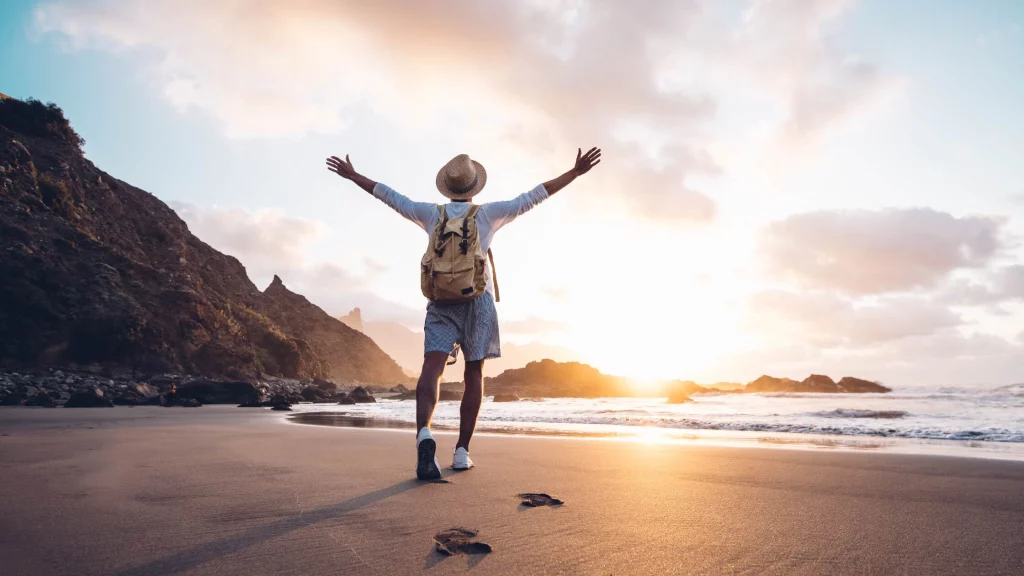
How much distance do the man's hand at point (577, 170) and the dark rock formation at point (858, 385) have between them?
42737 mm

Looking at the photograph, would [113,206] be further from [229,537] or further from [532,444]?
[229,537]

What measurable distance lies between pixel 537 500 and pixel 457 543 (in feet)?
2.78

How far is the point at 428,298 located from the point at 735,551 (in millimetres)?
2460

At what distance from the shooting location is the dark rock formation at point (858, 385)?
38875 mm

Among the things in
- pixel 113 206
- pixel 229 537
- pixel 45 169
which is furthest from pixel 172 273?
pixel 229 537

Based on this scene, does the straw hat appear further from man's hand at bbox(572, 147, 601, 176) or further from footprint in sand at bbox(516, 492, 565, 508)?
footprint in sand at bbox(516, 492, 565, 508)

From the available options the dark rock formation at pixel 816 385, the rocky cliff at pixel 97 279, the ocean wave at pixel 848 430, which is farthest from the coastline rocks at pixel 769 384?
the ocean wave at pixel 848 430

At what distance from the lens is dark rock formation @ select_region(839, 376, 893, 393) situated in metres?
38.9

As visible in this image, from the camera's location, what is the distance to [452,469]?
368 centimetres

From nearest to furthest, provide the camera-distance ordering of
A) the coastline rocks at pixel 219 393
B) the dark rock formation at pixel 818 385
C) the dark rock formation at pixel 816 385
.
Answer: the coastline rocks at pixel 219 393 → the dark rock formation at pixel 816 385 → the dark rock formation at pixel 818 385

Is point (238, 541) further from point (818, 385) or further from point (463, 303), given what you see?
point (818, 385)

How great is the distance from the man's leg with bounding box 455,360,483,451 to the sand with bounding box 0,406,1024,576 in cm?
36

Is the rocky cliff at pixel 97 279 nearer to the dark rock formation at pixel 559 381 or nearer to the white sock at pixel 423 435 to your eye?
the dark rock formation at pixel 559 381

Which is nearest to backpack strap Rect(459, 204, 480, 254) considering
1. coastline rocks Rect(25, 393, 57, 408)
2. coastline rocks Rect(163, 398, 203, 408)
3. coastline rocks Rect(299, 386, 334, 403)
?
coastline rocks Rect(25, 393, 57, 408)
